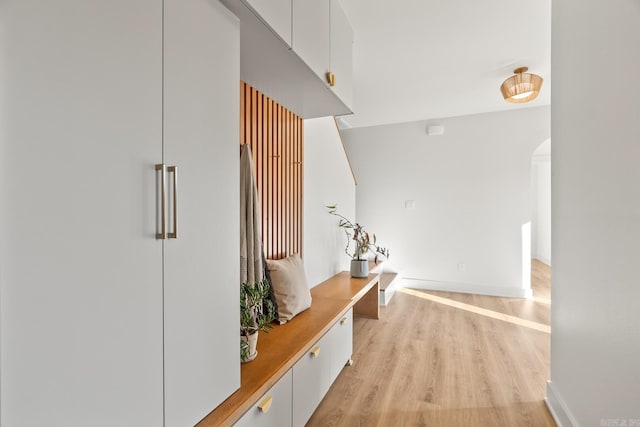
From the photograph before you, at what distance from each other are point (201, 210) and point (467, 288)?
477 cm

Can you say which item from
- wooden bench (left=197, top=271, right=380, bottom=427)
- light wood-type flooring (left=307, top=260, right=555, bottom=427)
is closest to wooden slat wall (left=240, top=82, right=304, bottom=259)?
wooden bench (left=197, top=271, right=380, bottom=427)

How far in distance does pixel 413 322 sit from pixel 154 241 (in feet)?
10.7

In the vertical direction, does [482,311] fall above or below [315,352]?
below

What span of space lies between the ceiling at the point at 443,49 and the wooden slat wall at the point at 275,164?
908 mm

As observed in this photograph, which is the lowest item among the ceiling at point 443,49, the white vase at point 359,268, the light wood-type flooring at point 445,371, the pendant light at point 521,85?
the light wood-type flooring at point 445,371

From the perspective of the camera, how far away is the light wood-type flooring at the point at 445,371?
1.94 metres

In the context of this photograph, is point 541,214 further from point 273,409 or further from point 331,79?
point 273,409

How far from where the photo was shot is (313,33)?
1710 mm

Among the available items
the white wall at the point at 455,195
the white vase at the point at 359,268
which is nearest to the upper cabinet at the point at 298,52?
the white vase at the point at 359,268

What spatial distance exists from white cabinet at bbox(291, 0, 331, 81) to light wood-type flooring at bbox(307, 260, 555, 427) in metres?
1.99

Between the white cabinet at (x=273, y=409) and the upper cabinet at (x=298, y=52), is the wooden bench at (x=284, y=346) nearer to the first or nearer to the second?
the white cabinet at (x=273, y=409)

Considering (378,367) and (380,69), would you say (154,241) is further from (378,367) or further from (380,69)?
(380,69)

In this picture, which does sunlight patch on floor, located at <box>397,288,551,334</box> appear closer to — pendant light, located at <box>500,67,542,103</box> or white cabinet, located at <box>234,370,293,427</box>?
pendant light, located at <box>500,67,542,103</box>

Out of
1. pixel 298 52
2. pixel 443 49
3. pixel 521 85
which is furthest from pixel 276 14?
pixel 521 85
